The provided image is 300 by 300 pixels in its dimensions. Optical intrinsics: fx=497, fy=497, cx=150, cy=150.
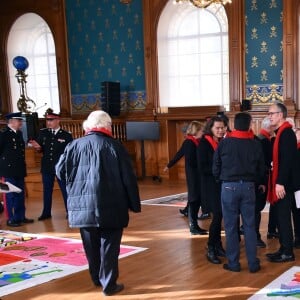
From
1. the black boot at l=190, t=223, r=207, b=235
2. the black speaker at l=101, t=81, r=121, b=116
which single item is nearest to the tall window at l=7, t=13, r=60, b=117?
the black speaker at l=101, t=81, r=121, b=116

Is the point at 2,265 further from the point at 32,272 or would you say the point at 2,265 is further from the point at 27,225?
the point at 27,225

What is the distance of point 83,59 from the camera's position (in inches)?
444

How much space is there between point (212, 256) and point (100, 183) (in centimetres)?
144

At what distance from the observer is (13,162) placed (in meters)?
6.39

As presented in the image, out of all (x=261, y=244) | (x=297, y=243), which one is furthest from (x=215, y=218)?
(x=297, y=243)

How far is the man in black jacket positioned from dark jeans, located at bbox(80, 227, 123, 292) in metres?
0.94

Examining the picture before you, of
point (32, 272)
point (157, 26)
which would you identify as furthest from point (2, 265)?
point (157, 26)

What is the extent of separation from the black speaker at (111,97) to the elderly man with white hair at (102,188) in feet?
21.6

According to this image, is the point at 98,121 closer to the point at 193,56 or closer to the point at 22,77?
the point at 193,56

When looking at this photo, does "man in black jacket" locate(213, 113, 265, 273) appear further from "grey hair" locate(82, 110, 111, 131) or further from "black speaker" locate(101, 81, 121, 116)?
"black speaker" locate(101, 81, 121, 116)

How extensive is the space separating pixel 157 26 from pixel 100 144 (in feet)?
23.4

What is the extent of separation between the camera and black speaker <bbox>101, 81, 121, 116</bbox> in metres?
10.2

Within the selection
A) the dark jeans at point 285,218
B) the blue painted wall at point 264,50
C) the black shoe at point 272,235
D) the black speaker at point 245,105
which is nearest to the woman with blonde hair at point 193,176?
the black shoe at point 272,235

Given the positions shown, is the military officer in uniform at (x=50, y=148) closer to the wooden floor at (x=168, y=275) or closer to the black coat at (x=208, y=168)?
the wooden floor at (x=168, y=275)
